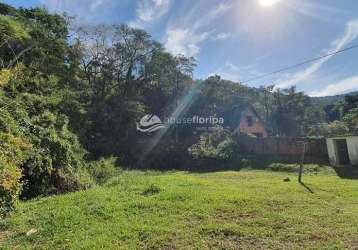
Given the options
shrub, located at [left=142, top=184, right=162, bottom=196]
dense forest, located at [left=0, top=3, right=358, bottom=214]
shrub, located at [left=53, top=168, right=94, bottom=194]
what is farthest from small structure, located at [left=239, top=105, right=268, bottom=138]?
shrub, located at [left=142, top=184, right=162, bottom=196]

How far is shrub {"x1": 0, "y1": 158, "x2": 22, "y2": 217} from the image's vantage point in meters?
6.62

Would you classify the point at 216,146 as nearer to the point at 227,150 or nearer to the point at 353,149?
the point at 227,150

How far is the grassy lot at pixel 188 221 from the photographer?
4.84 m

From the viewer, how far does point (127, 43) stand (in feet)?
82.1

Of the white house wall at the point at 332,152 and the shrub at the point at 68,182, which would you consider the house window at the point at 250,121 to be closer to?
the white house wall at the point at 332,152

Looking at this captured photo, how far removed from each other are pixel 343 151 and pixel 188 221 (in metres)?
13.0

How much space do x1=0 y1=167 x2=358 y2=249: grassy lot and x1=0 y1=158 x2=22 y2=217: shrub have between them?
0.26 meters

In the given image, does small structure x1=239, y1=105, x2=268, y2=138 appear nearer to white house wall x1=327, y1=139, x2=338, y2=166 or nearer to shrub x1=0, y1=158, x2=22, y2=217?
white house wall x1=327, y1=139, x2=338, y2=166

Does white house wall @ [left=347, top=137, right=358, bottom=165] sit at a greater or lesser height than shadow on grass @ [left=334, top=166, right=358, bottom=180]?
greater

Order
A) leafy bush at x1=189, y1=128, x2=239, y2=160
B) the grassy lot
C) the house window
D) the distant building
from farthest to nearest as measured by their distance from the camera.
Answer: the house window → the distant building → leafy bush at x1=189, y1=128, x2=239, y2=160 → the grassy lot

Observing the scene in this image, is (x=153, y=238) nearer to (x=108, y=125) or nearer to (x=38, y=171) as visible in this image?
(x=38, y=171)

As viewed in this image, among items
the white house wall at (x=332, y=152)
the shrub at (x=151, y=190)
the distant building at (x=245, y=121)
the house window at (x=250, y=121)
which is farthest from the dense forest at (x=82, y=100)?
the white house wall at (x=332, y=152)

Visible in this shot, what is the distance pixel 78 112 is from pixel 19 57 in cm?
459

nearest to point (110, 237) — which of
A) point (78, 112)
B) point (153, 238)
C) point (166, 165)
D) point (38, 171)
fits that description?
point (153, 238)
